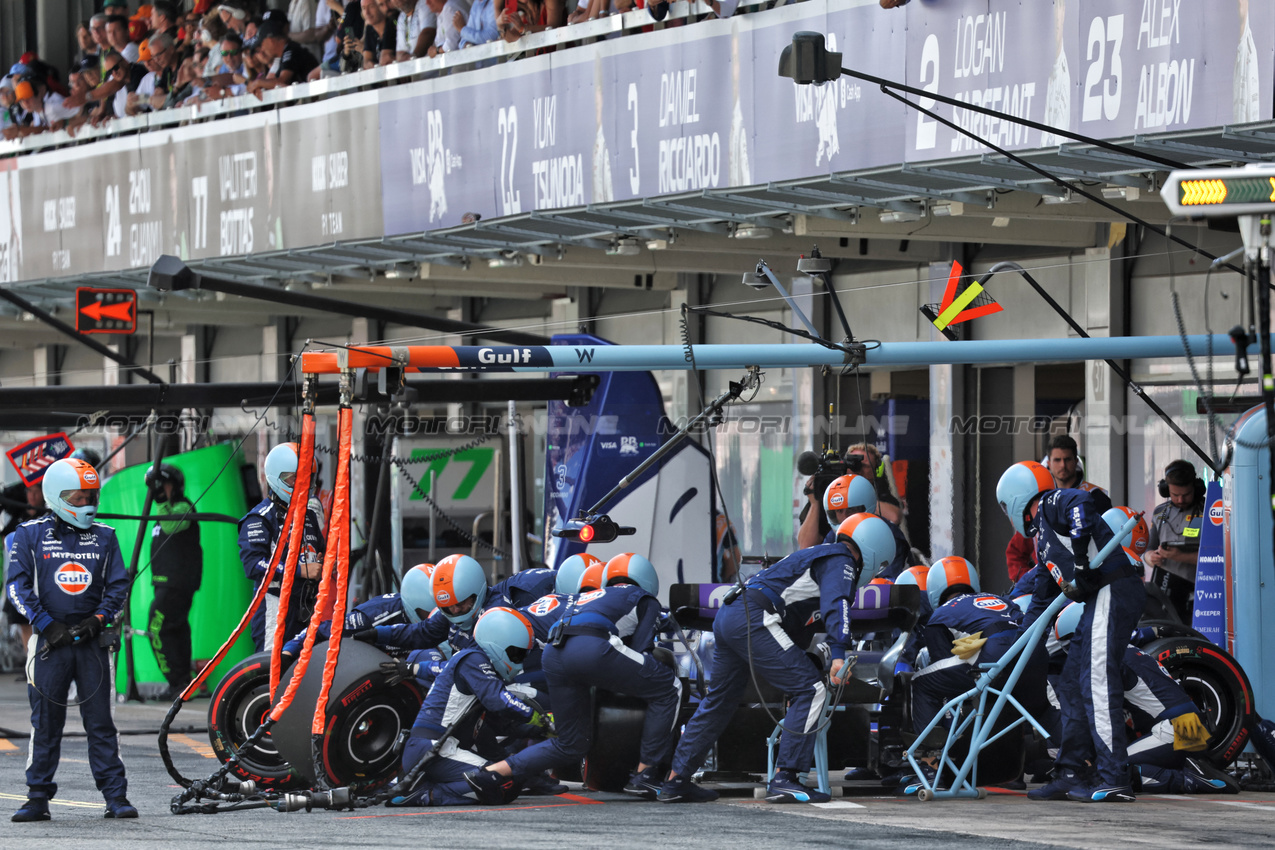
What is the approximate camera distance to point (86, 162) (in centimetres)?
1883

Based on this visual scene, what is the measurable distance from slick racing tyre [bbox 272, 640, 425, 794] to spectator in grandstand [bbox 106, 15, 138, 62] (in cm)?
1135

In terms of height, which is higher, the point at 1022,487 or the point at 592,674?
the point at 1022,487

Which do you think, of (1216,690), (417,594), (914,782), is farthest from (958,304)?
(417,594)

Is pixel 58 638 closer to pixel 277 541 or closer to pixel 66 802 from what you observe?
pixel 66 802

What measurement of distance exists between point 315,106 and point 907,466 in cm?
644

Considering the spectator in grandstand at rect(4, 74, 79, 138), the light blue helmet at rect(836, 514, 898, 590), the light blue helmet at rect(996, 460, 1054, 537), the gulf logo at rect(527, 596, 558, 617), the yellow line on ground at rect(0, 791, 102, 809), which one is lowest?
the yellow line on ground at rect(0, 791, 102, 809)

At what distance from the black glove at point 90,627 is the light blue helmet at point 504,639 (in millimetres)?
1972

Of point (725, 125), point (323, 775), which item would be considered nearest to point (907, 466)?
point (725, 125)

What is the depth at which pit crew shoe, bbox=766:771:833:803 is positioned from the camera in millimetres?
9578

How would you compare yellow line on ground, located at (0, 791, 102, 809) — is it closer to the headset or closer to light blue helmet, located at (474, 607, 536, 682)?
light blue helmet, located at (474, 607, 536, 682)

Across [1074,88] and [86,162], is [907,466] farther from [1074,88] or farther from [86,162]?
[86,162]

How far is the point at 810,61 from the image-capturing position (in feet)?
31.4

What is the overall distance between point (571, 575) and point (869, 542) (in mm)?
2047

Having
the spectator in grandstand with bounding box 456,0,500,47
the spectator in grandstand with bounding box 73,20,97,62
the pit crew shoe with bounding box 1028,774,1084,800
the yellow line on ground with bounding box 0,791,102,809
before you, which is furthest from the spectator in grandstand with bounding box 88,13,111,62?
the pit crew shoe with bounding box 1028,774,1084,800
